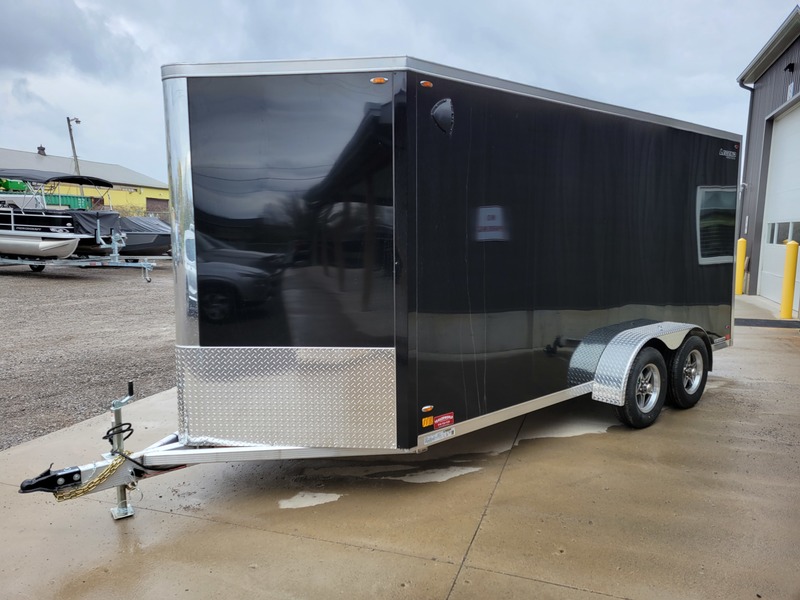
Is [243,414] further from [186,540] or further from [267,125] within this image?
[267,125]

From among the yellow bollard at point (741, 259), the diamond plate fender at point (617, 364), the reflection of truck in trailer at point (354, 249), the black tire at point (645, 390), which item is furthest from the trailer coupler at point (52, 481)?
the yellow bollard at point (741, 259)

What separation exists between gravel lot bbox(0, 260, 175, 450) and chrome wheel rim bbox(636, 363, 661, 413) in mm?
4734

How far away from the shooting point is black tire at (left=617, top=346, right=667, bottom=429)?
15.3 ft

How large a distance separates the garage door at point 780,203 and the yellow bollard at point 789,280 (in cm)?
58

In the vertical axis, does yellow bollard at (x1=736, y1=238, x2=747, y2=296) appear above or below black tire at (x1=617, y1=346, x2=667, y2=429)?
above

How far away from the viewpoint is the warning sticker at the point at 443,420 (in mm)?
3592

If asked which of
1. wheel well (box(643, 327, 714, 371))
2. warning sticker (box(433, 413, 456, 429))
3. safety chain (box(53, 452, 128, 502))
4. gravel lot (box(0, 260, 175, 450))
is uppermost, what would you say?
wheel well (box(643, 327, 714, 371))

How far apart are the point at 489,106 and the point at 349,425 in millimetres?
2121

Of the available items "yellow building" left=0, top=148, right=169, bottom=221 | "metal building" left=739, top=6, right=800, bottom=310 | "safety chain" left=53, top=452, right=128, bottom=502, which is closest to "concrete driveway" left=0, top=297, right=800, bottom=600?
"safety chain" left=53, top=452, right=128, bottom=502

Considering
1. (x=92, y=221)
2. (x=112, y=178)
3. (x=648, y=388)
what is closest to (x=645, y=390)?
(x=648, y=388)

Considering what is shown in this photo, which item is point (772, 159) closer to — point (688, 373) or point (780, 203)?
point (780, 203)

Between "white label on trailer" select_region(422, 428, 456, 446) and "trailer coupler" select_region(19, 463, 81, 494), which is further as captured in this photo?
"white label on trailer" select_region(422, 428, 456, 446)

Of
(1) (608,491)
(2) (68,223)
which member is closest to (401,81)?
(1) (608,491)

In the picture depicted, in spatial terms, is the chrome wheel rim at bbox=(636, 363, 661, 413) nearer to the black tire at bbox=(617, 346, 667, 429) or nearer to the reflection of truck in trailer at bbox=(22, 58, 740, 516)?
the black tire at bbox=(617, 346, 667, 429)
